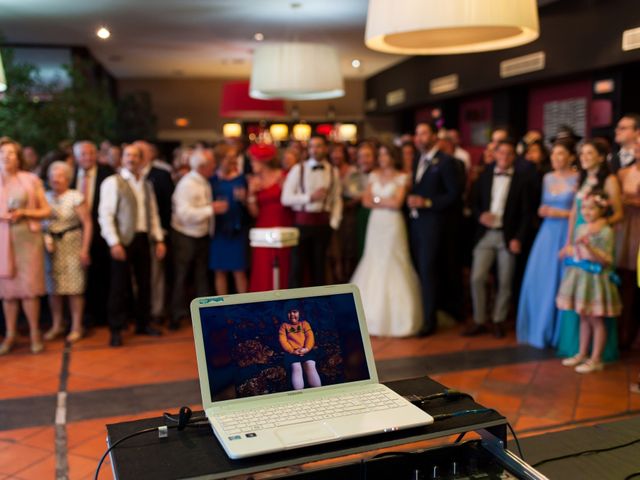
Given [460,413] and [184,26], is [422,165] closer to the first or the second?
[460,413]

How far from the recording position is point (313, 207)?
5715 millimetres

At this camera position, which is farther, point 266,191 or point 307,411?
point 266,191

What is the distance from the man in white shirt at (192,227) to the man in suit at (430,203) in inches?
61.5

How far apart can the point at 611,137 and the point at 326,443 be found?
6.90 metres

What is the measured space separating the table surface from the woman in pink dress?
364cm

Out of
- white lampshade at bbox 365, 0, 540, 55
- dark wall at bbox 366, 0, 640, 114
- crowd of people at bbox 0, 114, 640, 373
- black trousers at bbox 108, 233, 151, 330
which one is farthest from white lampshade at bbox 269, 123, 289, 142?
white lampshade at bbox 365, 0, 540, 55

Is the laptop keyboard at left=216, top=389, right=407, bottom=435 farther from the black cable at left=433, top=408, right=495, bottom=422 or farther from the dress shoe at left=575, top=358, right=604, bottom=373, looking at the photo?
the dress shoe at left=575, top=358, right=604, bottom=373

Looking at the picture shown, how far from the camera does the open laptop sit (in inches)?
61.8

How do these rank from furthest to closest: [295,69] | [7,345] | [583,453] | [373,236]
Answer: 1. [373,236]
2. [7,345]
3. [295,69]
4. [583,453]

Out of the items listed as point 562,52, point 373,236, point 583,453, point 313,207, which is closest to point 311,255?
point 313,207

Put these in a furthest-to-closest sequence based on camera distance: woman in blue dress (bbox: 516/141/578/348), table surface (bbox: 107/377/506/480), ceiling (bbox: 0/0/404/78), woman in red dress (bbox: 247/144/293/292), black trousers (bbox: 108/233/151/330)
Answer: ceiling (bbox: 0/0/404/78), woman in red dress (bbox: 247/144/293/292), black trousers (bbox: 108/233/151/330), woman in blue dress (bbox: 516/141/578/348), table surface (bbox: 107/377/506/480)

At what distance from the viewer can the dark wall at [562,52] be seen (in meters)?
6.96

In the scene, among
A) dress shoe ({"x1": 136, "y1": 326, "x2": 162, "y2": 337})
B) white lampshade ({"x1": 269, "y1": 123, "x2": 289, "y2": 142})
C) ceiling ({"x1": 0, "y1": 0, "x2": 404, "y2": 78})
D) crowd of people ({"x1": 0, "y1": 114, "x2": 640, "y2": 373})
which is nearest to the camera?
crowd of people ({"x1": 0, "y1": 114, "x2": 640, "y2": 373})

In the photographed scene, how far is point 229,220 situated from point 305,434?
4.30 m
